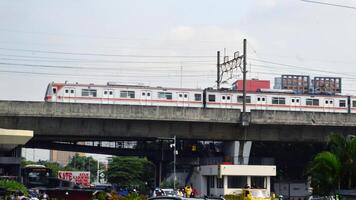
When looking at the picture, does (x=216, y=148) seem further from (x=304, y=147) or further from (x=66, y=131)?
(x=66, y=131)

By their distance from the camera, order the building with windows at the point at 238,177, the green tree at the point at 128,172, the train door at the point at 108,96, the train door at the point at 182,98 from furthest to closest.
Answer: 1. the green tree at the point at 128,172
2. the train door at the point at 182,98
3. the train door at the point at 108,96
4. the building with windows at the point at 238,177

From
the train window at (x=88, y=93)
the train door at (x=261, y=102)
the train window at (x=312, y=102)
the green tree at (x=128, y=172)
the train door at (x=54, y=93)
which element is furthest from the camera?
the green tree at (x=128, y=172)

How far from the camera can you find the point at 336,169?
32.0 metres

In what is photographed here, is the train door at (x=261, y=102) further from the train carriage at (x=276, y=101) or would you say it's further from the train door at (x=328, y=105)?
the train door at (x=328, y=105)

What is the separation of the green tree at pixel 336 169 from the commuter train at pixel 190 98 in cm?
3275

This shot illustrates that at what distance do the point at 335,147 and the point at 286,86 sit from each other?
116 meters

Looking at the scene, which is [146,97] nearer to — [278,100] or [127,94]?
[127,94]

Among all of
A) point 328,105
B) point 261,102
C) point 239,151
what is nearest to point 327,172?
point 239,151

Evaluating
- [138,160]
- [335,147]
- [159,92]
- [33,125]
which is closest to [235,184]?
A: [159,92]

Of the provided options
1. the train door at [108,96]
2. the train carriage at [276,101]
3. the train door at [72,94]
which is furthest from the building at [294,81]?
the train door at [72,94]

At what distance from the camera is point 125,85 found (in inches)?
2522

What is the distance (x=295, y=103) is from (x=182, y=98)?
1245 centimetres

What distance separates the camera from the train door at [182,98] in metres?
65.1

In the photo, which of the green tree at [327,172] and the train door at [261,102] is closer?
the green tree at [327,172]
